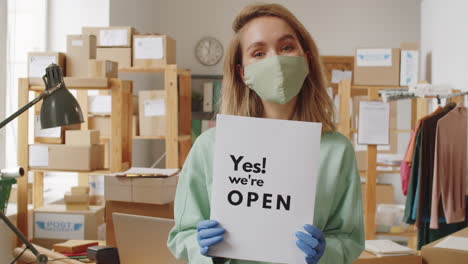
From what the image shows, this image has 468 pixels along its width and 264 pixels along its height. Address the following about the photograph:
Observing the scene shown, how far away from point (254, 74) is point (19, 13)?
419cm

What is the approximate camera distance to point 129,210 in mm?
2258

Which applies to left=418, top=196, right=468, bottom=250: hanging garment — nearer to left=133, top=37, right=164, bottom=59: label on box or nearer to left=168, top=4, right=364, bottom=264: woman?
left=133, top=37, right=164, bottom=59: label on box

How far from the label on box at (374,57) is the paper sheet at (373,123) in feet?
1.62

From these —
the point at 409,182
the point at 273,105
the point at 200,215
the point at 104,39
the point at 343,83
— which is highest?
the point at 104,39

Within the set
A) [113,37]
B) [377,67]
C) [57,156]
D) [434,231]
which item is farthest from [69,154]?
[377,67]

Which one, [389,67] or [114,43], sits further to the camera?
[389,67]

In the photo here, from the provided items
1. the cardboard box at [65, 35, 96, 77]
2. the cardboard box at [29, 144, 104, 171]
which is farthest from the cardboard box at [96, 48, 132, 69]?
the cardboard box at [29, 144, 104, 171]

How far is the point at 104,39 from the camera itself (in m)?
3.88

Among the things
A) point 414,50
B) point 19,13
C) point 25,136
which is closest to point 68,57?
point 25,136

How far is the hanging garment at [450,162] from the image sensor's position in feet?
10.6

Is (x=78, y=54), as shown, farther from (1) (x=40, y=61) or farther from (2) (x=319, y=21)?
(2) (x=319, y=21)

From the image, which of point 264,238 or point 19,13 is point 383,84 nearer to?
point 19,13

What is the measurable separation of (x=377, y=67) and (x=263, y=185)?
379 cm

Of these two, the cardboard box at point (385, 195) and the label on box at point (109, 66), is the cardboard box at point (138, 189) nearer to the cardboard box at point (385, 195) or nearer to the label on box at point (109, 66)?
the label on box at point (109, 66)
